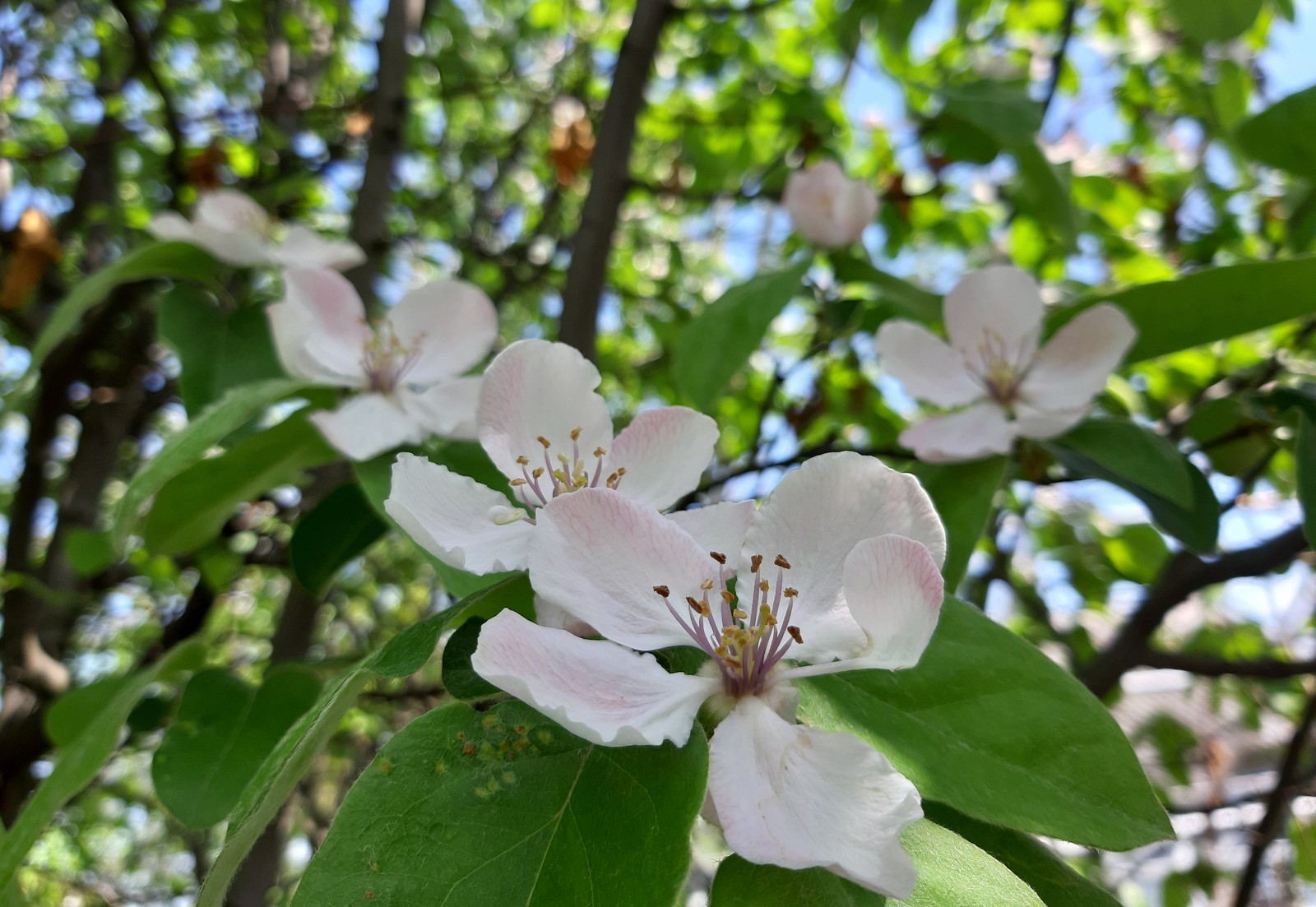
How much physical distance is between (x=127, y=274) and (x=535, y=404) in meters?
0.71

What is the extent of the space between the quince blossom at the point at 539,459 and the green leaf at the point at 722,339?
1.27 ft

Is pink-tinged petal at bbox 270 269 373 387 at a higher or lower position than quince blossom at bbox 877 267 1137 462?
lower

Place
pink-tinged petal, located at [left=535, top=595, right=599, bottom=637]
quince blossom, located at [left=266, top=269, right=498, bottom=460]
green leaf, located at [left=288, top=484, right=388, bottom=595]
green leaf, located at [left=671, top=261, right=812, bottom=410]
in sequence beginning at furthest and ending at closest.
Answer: green leaf, located at [left=671, top=261, right=812, bottom=410], green leaf, located at [left=288, top=484, right=388, bottom=595], quince blossom, located at [left=266, top=269, right=498, bottom=460], pink-tinged petal, located at [left=535, top=595, right=599, bottom=637]

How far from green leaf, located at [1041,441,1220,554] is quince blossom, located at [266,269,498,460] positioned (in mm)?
563

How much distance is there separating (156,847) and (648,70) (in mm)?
3932

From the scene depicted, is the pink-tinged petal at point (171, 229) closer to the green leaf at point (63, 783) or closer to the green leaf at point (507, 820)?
the green leaf at point (63, 783)

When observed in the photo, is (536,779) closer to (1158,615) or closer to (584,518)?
(584,518)

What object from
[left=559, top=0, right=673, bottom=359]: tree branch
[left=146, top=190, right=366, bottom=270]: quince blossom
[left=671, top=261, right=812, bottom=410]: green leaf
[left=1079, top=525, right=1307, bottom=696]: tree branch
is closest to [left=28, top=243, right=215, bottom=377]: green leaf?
[left=146, top=190, right=366, bottom=270]: quince blossom

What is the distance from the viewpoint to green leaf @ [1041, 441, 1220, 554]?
767 millimetres

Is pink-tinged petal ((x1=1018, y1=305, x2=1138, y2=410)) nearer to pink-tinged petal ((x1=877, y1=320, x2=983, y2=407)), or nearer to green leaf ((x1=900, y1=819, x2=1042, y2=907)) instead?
pink-tinged petal ((x1=877, y1=320, x2=983, y2=407))

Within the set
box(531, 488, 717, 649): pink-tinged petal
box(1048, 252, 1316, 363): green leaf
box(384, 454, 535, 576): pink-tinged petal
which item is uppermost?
box(1048, 252, 1316, 363): green leaf

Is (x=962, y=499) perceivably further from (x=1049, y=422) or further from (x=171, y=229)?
(x=171, y=229)

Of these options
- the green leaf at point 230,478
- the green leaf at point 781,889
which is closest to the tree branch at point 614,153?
the green leaf at point 230,478

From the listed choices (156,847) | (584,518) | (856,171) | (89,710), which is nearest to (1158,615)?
(584,518)
